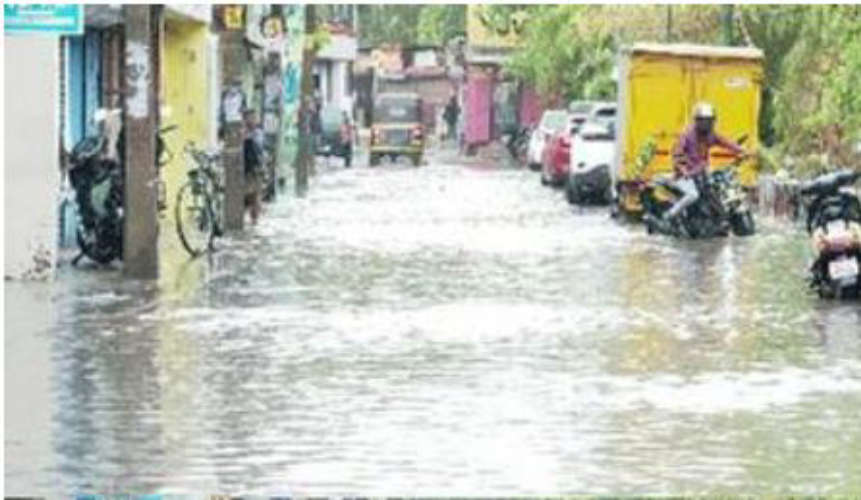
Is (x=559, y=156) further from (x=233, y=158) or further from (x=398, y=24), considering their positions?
(x=398, y=24)

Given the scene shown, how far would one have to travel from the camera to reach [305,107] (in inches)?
1709

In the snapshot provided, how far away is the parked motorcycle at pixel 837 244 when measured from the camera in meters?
19.6

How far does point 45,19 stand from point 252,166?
11733mm

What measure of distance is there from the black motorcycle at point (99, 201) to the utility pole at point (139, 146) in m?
0.96

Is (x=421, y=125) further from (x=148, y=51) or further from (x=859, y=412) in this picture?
(x=859, y=412)

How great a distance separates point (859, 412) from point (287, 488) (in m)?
3.77

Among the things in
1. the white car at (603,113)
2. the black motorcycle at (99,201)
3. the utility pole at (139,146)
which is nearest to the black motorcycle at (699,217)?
the black motorcycle at (99,201)

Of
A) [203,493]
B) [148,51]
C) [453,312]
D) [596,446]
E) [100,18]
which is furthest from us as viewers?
[100,18]

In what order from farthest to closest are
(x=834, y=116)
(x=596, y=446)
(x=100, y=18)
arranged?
(x=834, y=116), (x=100, y=18), (x=596, y=446)

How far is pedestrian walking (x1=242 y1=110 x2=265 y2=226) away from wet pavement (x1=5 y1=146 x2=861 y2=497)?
5.04 m

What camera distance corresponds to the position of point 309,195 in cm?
4078

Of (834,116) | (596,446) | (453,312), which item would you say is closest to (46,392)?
(596,446)

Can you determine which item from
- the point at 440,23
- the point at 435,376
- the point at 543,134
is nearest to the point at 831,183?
the point at 435,376

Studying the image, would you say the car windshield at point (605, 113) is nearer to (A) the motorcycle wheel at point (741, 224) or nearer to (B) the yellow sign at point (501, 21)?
(A) the motorcycle wheel at point (741, 224)
